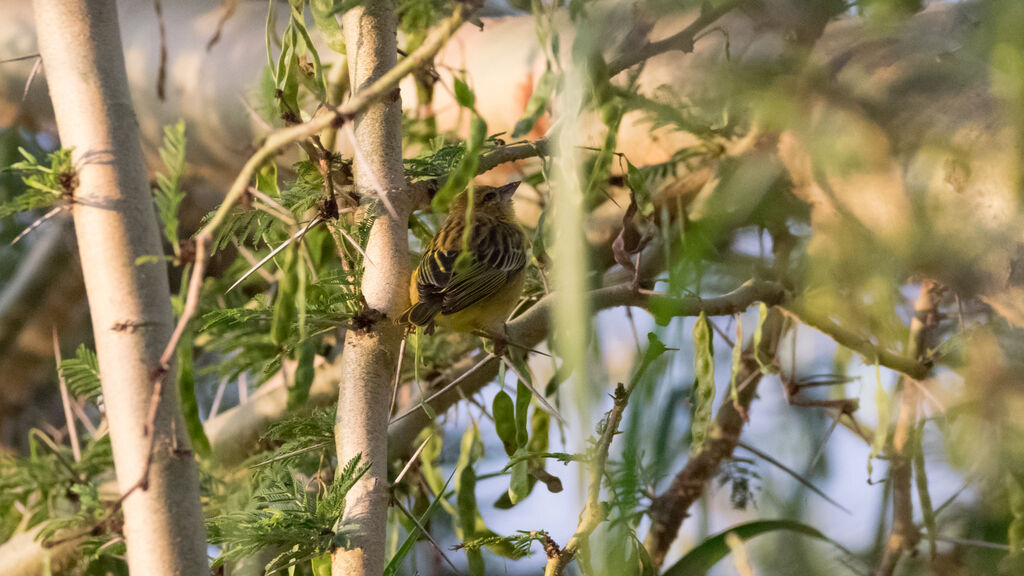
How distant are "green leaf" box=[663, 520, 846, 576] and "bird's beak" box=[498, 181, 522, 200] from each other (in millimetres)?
824

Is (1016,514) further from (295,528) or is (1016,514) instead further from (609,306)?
(295,528)

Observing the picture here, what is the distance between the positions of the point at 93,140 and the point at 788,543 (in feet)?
3.83

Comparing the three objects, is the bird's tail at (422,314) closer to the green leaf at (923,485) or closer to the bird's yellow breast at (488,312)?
the bird's yellow breast at (488,312)

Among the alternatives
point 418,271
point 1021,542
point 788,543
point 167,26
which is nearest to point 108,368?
point 418,271

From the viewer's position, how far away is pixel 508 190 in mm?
1869

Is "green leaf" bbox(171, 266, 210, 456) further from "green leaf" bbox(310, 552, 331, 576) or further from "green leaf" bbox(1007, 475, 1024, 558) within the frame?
"green leaf" bbox(1007, 475, 1024, 558)

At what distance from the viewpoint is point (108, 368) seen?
0.84 meters

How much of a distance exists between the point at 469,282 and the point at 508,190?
1.47ft

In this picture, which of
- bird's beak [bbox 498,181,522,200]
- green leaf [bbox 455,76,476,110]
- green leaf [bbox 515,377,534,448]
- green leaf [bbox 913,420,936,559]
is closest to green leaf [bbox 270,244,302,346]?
green leaf [bbox 455,76,476,110]

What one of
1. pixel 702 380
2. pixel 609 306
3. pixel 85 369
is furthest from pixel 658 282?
pixel 85 369

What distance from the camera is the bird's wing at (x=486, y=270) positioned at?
1429 mm

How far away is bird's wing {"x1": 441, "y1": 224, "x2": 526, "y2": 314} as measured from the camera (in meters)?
1.43

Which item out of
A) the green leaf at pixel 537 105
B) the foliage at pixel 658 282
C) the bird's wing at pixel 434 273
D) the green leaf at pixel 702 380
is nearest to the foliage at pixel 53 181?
the foliage at pixel 658 282

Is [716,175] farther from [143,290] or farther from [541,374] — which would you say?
[143,290]
